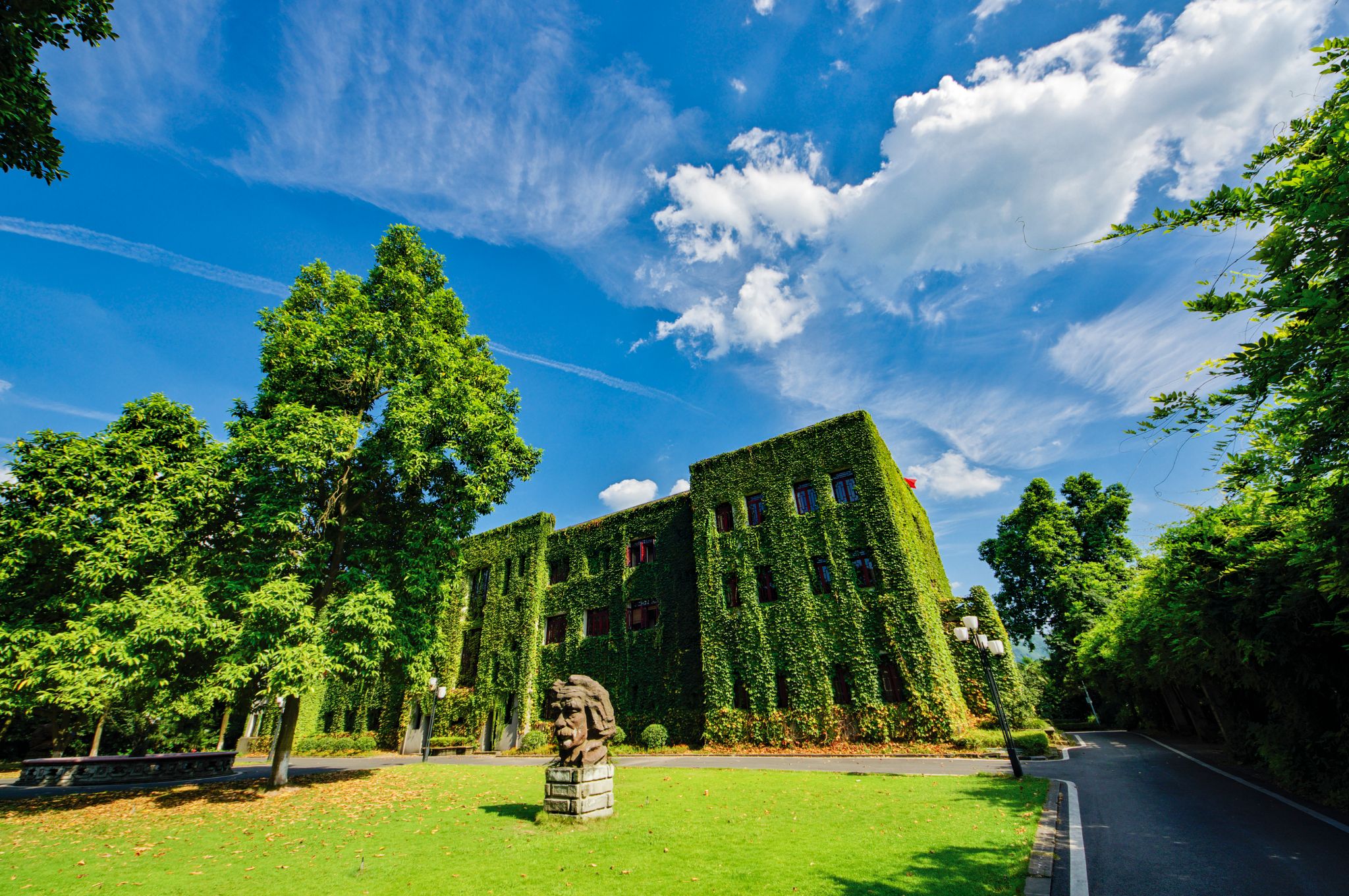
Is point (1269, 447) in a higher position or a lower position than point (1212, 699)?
higher

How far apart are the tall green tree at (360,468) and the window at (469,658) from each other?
1682 centimetres

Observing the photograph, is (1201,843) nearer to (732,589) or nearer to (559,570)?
(732,589)

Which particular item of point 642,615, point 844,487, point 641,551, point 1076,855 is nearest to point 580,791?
point 1076,855

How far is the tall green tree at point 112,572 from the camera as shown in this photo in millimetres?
11406

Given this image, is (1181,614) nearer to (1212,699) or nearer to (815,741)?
(1212,699)

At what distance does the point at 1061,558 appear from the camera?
35.9 metres

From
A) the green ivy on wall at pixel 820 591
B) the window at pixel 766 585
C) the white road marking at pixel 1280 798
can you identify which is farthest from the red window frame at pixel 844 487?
the white road marking at pixel 1280 798

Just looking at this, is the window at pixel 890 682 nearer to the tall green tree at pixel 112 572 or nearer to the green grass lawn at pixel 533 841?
the green grass lawn at pixel 533 841

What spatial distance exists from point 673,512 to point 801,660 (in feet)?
32.6

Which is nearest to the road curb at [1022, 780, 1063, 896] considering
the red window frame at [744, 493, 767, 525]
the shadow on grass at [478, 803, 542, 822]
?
the shadow on grass at [478, 803, 542, 822]

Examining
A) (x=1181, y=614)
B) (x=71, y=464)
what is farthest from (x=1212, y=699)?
(x=71, y=464)

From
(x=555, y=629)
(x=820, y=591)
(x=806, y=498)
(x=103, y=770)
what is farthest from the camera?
(x=555, y=629)

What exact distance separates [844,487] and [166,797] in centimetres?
2404

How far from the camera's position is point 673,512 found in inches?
1088
